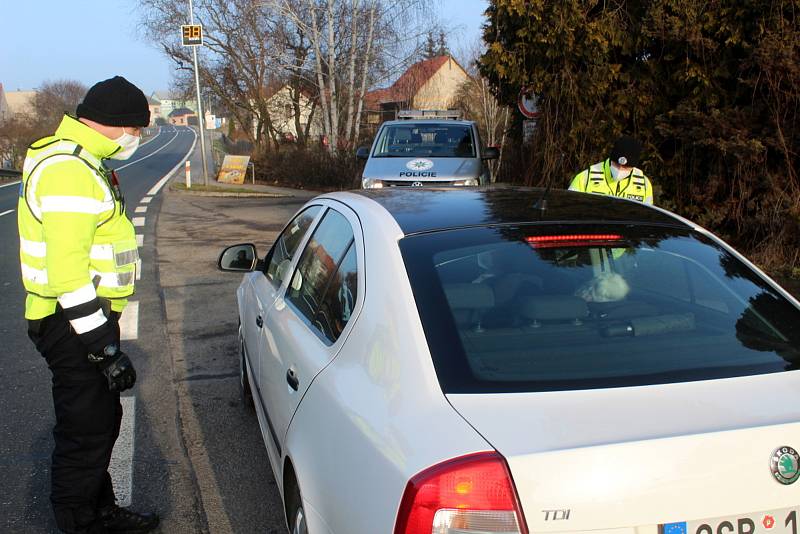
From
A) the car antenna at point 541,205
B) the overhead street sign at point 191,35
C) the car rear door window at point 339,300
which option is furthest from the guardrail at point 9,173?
the car antenna at point 541,205

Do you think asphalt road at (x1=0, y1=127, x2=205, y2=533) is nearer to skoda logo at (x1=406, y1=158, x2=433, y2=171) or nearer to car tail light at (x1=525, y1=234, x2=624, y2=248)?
car tail light at (x1=525, y1=234, x2=624, y2=248)

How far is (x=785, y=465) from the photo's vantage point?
5.16 ft

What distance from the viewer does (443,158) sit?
10.2 metres

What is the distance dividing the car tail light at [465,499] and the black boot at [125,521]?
6.59 ft

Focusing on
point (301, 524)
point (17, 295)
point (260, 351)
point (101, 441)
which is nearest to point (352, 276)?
point (301, 524)

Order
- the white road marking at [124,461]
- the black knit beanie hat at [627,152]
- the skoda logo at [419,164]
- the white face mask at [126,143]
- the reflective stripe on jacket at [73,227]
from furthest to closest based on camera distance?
the skoda logo at [419,164], the black knit beanie hat at [627,152], the white road marking at [124,461], the white face mask at [126,143], the reflective stripe on jacket at [73,227]

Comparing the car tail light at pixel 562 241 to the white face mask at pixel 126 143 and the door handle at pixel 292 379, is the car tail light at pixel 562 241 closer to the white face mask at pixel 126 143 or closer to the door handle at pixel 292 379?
the door handle at pixel 292 379

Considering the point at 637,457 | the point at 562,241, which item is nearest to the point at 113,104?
the point at 562,241

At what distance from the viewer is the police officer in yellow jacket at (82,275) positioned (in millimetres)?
2584

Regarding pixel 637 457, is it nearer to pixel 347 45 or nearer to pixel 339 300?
pixel 339 300

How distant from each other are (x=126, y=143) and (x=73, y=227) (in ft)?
1.86

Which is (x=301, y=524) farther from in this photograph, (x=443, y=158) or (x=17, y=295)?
(x=443, y=158)

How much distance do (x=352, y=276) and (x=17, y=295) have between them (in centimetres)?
676

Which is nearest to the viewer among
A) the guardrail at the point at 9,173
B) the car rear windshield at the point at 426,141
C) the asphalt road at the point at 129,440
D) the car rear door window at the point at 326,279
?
the car rear door window at the point at 326,279
